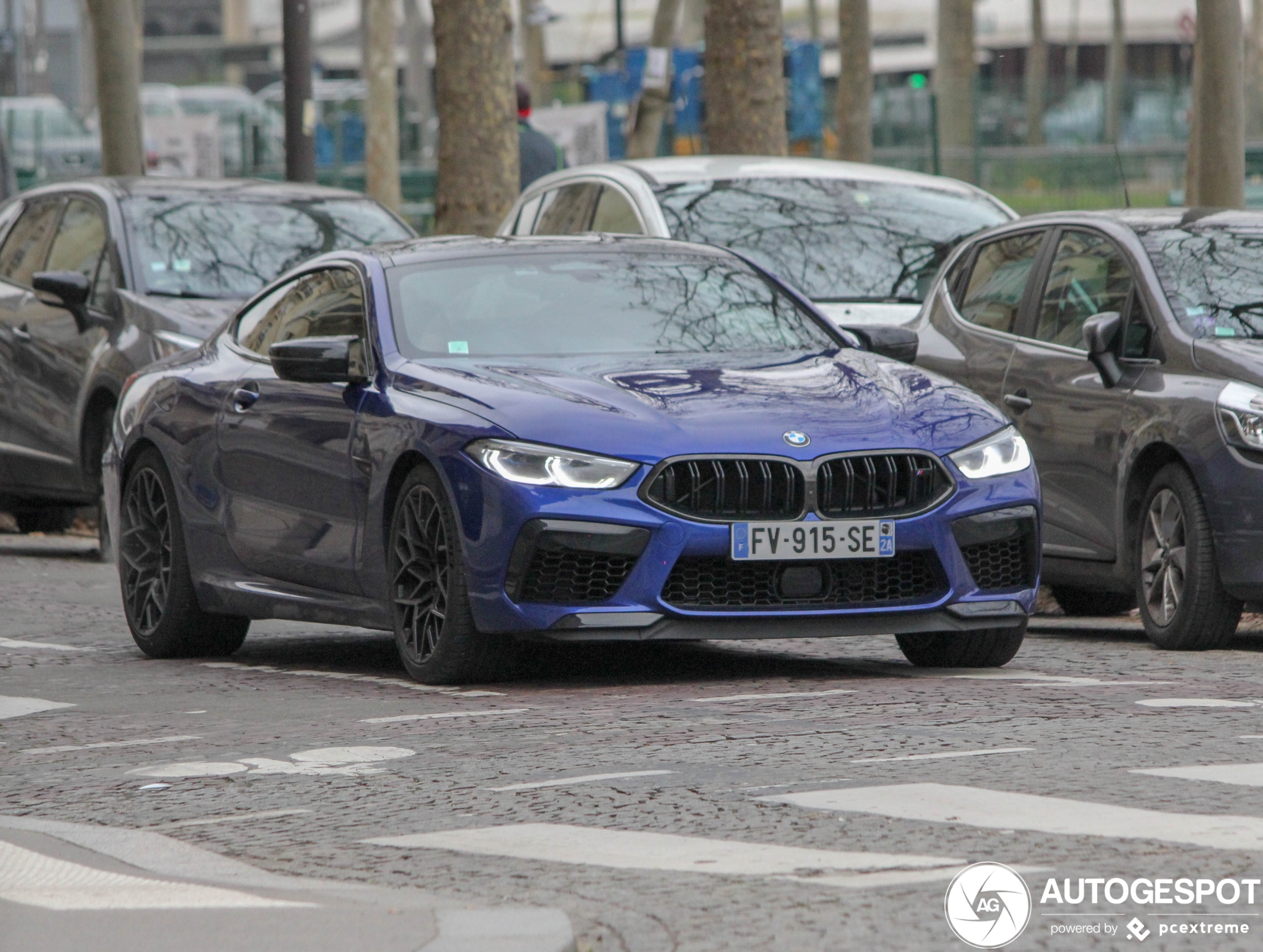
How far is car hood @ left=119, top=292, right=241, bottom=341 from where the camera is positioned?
41.7ft

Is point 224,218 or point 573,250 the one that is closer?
point 573,250

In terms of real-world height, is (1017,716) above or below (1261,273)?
below

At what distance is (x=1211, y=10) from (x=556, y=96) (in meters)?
40.0

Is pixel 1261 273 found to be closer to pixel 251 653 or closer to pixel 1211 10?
pixel 251 653

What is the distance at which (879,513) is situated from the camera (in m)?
7.73

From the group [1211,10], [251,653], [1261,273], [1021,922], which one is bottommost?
[251,653]

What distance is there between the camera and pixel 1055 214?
10.9 metres

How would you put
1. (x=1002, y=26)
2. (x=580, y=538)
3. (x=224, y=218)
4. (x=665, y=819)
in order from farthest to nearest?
(x=1002, y=26) < (x=224, y=218) < (x=580, y=538) < (x=665, y=819)

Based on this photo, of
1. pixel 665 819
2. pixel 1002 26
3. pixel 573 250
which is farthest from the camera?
pixel 1002 26

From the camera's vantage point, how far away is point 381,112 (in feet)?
133

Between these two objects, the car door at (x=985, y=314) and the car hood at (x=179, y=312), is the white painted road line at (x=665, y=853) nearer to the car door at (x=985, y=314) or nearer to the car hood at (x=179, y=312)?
the car door at (x=985, y=314)

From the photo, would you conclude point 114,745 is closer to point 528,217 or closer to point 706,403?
point 706,403

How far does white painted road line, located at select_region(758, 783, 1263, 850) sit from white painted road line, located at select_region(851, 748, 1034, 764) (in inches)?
15.2

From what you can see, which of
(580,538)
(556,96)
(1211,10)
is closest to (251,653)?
(580,538)
